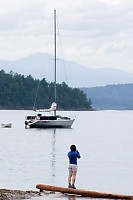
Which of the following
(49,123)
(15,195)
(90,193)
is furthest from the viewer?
(49,123)

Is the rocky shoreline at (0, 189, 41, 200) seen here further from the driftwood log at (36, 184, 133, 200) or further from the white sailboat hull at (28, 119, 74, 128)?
the white sailboat hull at (28, 119, 74, 128)

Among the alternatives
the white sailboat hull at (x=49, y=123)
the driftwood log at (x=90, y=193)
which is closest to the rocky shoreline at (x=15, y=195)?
the driftwood log at (x=90, y=193)

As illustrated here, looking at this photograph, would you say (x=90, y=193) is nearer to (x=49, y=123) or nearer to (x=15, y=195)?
(x=15, y=195)

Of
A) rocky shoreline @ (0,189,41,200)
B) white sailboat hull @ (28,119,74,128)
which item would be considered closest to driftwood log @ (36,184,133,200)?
rocky shoreline @ (0,189,41,200)

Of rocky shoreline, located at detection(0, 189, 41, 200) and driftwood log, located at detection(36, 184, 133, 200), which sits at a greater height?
driftwood log, located at detection(36, 184, 133, 200)

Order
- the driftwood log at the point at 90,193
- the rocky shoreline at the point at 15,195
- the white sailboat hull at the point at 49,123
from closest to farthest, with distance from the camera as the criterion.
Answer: the rocky shoreline at the point at 15,195 → the driftwood log at the point at 90,193 → the white sailboat hull at the point at 49,123

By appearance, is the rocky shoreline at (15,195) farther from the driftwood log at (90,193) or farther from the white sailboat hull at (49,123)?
the white sailboat hull at (49,123)

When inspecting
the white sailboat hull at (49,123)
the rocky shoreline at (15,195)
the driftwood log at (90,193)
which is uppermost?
the white sailboat hull at (49,123)

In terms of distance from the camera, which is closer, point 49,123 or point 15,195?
point 15,195

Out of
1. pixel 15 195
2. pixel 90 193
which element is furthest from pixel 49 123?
pixel 90 193

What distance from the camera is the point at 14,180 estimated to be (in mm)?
32688

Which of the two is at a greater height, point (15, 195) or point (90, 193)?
point (90, 193)

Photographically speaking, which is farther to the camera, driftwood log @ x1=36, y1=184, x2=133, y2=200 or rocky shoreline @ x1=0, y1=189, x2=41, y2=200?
driftwood log @ x1=36, y1=184, x2=133, y2=200

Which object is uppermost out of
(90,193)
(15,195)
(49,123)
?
(49,123)
